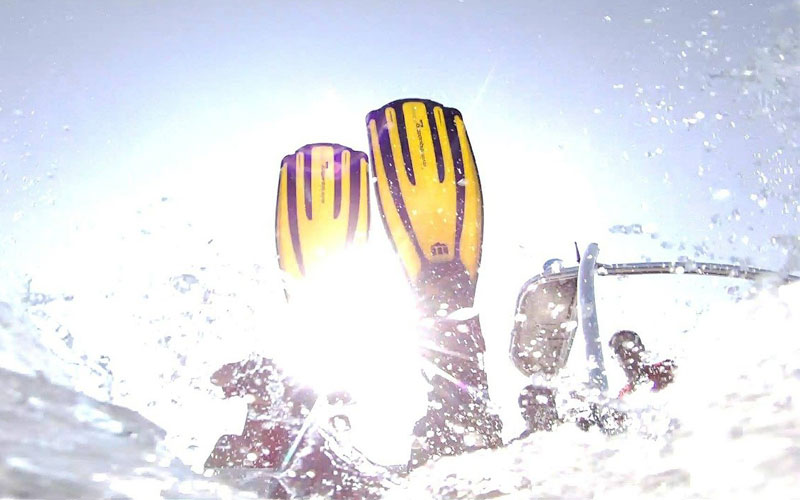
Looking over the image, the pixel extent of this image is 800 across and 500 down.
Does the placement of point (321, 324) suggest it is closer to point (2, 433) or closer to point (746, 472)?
point (2, 433)

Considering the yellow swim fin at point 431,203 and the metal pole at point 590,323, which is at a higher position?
the yellow swim fin at point 431,203

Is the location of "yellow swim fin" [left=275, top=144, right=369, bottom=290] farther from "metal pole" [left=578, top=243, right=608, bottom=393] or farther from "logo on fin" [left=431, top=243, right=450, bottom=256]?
"metal pole" [left=578, top=243, right=608, bottom=393]

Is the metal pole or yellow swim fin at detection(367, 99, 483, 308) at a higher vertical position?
yellow swim fin at detection(367, 99, 483, 308)

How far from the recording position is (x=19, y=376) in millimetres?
1212

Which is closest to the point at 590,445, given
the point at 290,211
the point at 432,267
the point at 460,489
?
the point at 460,489

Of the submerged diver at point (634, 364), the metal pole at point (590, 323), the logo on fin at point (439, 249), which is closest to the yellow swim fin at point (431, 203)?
the logo on fin at point (439, 249)

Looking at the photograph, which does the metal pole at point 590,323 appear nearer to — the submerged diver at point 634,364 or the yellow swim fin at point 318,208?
the submerged diver at point 634,364

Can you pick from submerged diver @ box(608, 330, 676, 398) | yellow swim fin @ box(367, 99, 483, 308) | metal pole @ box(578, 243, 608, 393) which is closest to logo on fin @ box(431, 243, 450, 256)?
yellow swim fin @ box(367, 99, 483, 308)

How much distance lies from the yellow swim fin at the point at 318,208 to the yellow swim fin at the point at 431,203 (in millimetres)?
162

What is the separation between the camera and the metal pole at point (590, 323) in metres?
1.90

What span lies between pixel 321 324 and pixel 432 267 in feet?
2.04

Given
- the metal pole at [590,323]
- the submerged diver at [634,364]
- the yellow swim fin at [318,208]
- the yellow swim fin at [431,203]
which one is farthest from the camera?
the yellow swim fin at [318,208]

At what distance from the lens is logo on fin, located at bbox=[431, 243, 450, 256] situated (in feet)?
10.4

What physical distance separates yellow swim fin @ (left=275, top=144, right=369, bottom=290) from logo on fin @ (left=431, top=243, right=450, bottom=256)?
44 cm
